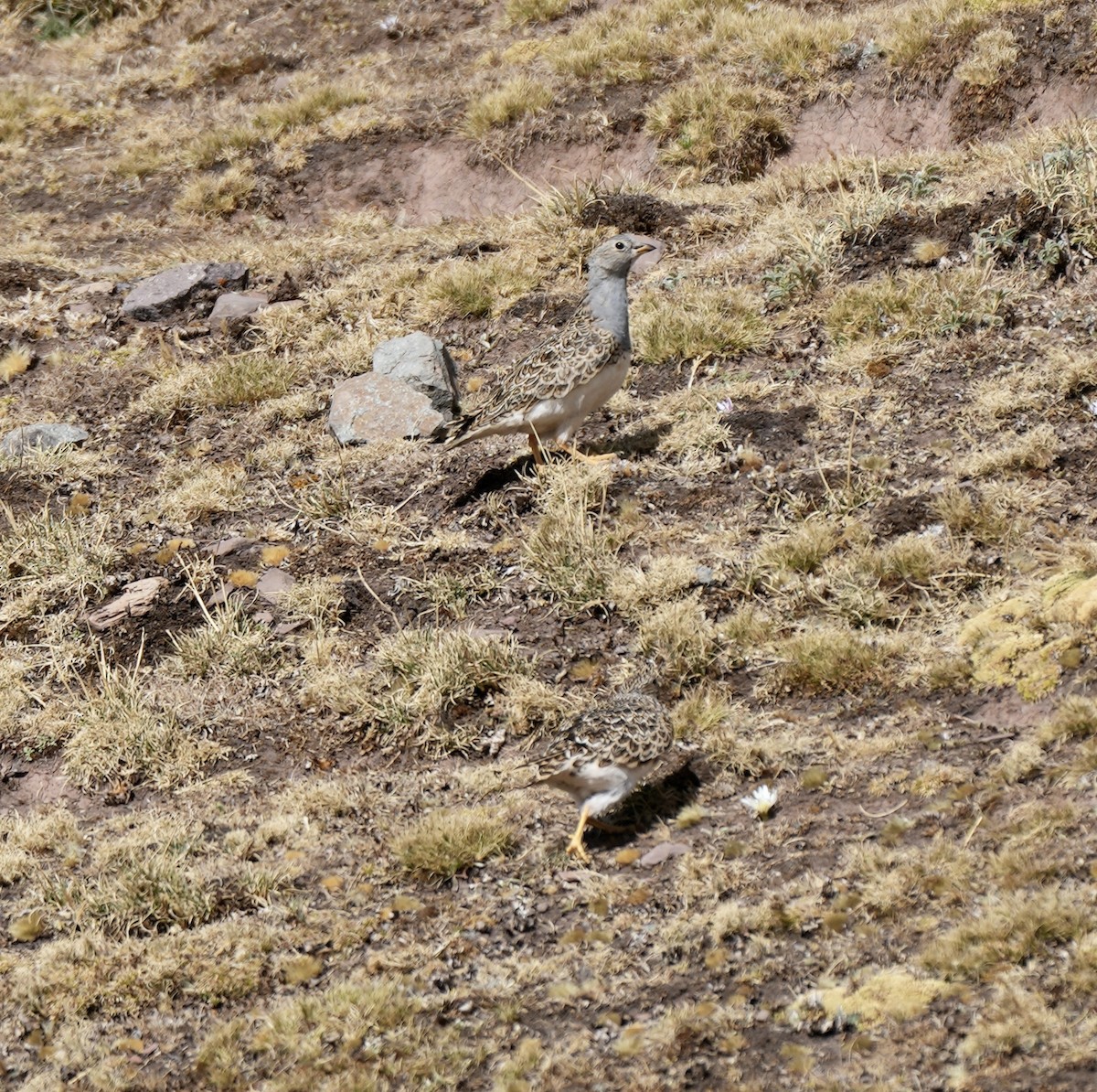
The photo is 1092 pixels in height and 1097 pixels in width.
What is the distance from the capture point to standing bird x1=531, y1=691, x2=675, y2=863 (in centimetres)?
641

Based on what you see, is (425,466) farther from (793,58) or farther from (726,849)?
(793,58)

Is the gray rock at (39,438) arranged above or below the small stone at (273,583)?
above

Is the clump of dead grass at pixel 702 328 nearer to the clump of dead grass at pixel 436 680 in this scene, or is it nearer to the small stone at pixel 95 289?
the clump of dead grass at pixel 436 680

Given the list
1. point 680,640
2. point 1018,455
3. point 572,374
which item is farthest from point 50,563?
point 1018,455

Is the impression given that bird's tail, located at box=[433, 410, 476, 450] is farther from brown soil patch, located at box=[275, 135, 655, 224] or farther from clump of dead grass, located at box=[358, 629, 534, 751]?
brown soil patch, located at box=[275, 135, 655, 224]

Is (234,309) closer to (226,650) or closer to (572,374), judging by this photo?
(572,374)

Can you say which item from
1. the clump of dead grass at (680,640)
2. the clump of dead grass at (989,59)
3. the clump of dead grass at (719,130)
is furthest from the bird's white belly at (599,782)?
the clump of dead grass at (989,59)

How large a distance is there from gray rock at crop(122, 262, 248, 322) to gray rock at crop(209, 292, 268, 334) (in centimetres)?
17

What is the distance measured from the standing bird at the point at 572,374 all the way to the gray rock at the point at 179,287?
14.6 feet

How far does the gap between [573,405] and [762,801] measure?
11.9 feet

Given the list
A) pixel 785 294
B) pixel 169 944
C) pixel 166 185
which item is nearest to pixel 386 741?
pixel 169 944

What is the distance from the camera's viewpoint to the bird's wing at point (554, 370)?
928 centimetres

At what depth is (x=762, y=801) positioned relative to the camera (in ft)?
21.3

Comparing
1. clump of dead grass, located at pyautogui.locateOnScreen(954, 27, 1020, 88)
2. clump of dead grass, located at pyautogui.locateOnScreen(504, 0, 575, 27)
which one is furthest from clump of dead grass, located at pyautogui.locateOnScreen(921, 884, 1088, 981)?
clump of dead grass, located at pyautogui.locateOnScreen(504, 0, 575, 27)
